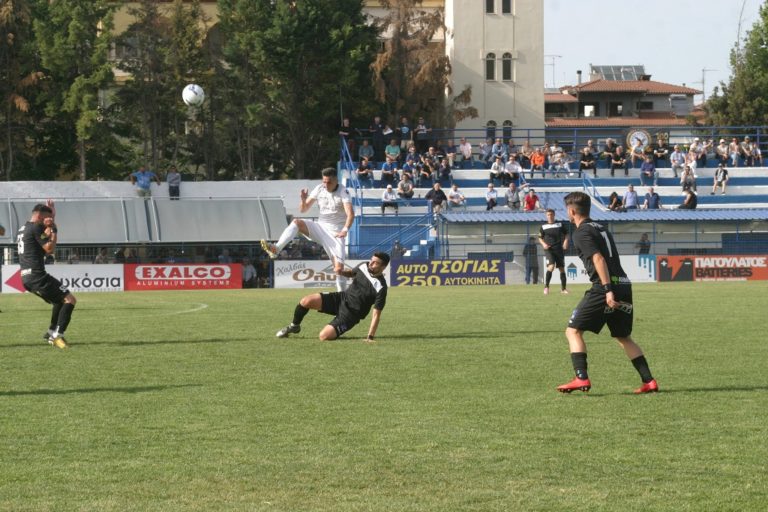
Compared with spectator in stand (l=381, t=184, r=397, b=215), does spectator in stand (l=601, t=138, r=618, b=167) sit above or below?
A: above

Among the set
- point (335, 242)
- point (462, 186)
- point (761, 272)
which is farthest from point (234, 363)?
point (462, 186)

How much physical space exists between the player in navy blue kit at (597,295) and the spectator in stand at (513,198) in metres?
34.6

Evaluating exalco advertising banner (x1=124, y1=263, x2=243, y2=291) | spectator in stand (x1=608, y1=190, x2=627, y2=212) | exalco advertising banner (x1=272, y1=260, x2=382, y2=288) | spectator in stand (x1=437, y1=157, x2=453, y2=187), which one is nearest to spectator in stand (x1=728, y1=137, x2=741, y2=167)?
spectator in stand (x1=608, y1=190, x2=627, y2=212)

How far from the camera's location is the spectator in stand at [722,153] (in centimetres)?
5006

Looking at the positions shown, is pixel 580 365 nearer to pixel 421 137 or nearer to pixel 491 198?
pixel 491 198

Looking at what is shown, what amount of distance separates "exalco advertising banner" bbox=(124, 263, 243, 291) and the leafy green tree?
13.9m

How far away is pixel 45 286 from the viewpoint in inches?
593

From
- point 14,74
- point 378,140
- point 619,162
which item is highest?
point 14,74

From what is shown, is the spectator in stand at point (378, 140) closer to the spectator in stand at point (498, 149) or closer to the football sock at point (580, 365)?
the spectator in stand at point (498, 149)

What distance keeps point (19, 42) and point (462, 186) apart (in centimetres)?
2052

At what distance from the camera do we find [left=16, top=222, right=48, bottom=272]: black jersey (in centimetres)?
1510

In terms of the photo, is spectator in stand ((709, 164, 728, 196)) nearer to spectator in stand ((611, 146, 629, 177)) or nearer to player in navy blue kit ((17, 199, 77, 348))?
spectator in stand ((611, 146, 629, 177))

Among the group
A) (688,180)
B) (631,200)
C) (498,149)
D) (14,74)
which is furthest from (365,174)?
(14,74)

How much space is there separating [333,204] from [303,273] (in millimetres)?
22076
